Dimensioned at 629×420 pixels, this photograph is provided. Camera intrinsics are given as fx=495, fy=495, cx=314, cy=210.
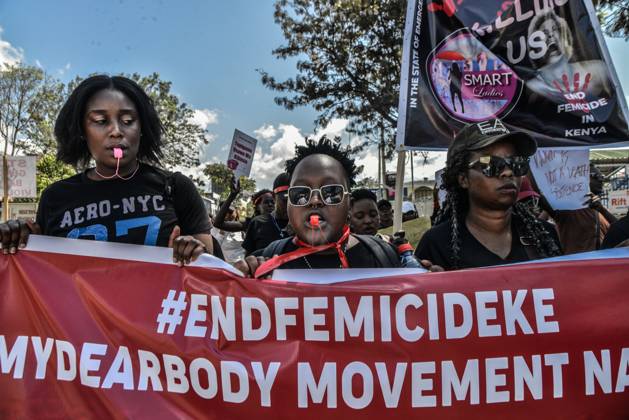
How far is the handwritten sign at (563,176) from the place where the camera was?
13.4ft

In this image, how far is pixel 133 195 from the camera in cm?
222

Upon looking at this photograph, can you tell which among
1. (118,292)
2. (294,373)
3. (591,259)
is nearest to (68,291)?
(118,292)

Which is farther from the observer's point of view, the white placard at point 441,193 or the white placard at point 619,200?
the white placard at point 619,200

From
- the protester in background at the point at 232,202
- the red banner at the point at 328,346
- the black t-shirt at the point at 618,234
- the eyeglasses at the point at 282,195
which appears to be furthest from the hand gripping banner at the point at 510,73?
the protester in background at the point at 232,202

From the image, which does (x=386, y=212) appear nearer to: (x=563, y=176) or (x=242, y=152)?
(x=242, y=152)

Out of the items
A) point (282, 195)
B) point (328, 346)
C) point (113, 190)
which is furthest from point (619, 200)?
point (113, 190)

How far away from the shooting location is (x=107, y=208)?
2188mm

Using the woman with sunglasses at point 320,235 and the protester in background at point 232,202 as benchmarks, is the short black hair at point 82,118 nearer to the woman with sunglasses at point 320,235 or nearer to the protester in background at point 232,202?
the woman with sunglasses at point 320,235

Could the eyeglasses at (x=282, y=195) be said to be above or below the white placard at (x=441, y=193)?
above

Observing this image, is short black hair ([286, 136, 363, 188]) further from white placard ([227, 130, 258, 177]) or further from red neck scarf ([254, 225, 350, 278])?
white placard ([227, 130, 258, 177])

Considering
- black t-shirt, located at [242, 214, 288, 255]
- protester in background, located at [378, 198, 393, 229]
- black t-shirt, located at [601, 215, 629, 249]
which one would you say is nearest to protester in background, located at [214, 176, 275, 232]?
black t-shirt, located at [242, 214, 288, 255]

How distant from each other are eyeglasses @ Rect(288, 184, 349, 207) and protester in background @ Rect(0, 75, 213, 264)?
444mm

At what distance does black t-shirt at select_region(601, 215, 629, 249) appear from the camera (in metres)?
2.22

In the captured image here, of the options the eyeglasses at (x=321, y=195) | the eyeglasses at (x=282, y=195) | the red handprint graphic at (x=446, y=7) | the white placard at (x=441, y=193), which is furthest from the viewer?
the eyeglasses at (x=282, y=195)
